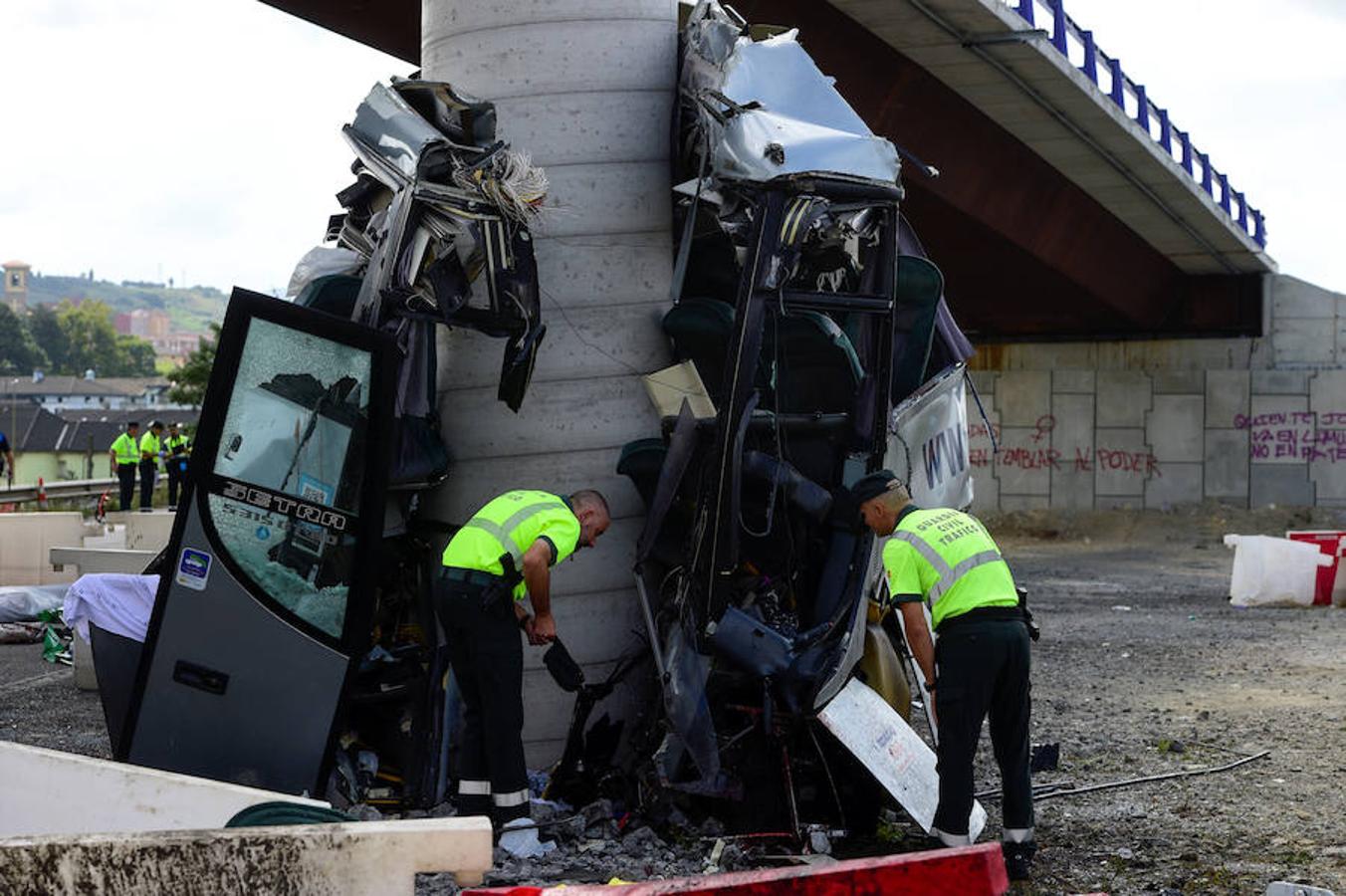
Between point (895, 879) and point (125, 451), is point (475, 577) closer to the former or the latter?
point (895, 879)

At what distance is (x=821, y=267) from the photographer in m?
8.13

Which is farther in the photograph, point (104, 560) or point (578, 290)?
point (104, 560)

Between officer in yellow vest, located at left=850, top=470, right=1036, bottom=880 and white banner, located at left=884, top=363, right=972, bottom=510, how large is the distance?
146cm

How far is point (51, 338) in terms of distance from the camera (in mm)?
158500

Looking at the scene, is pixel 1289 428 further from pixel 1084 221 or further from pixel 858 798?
pixel 858 798

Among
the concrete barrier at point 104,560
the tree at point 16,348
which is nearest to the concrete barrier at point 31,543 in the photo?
the concrete barrier at point 104,560

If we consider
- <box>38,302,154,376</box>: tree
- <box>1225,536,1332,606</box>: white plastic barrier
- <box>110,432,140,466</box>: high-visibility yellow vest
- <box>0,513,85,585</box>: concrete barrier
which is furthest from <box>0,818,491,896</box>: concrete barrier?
<box>38,302,154,376</box>: tree

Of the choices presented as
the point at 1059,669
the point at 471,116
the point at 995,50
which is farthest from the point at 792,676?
the point at 995,50

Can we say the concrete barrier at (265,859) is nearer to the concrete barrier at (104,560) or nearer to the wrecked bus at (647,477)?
the wrecked bus at (647,477)

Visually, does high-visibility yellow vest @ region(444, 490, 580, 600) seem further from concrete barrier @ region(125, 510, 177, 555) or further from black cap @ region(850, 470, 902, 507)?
concrete barrier @ region(125, 510, 177, 555)

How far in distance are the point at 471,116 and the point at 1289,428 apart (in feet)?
83.3

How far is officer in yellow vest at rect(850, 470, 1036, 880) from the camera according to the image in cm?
646

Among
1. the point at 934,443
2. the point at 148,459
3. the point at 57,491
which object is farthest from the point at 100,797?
the point at 57,491

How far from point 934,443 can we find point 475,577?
2592 mm
